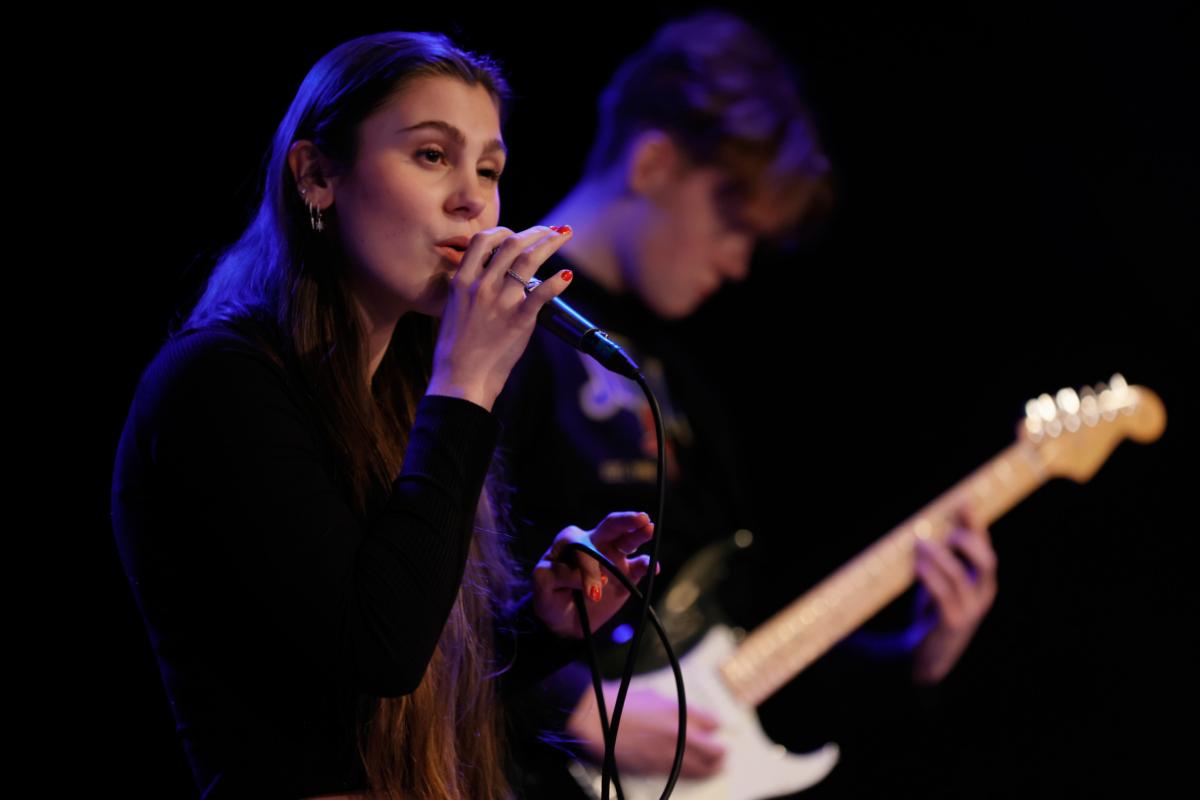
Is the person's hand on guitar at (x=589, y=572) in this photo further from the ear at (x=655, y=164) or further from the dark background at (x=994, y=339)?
the dark background at (x=994, y=339)

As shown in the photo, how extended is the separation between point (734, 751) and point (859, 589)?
0.56 metres

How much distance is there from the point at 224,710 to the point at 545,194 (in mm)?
1931

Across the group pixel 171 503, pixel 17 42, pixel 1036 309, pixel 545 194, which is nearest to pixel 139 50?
pixel 17 42

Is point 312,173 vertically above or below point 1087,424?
above

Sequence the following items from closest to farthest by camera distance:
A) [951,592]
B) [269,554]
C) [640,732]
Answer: [269,554] → [640,732] → [951,592]

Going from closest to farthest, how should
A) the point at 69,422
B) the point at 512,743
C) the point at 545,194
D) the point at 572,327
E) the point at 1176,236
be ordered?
the point at 572,327, the point at 512,743, the point at 69,422, the point at 545,194, the point at 1176,236

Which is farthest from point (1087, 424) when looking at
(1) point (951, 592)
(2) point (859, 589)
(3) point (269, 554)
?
(3) point (269, 554)

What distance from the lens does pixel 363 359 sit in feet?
4.18

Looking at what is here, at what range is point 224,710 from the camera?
3.53ft

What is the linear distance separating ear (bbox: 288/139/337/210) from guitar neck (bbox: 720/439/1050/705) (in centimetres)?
159

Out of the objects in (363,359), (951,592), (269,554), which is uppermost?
(363,359)

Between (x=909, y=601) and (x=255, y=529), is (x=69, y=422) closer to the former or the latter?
(x=255, y=529)

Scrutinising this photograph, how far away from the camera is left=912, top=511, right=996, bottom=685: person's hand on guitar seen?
265cm

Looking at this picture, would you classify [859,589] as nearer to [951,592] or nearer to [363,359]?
[951,592]
